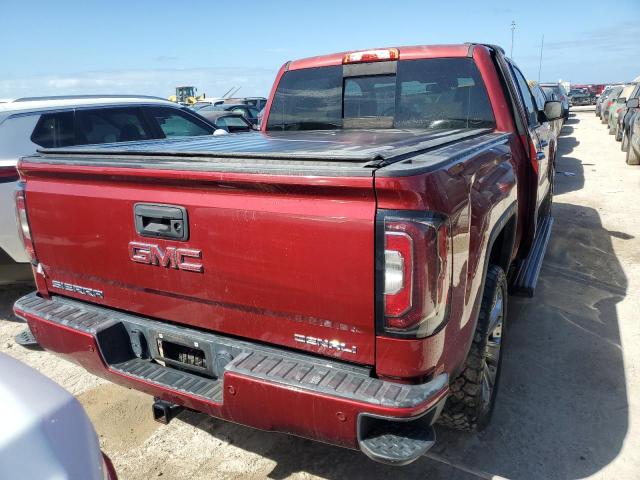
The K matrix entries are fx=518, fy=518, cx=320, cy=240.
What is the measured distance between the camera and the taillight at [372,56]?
3.94 m

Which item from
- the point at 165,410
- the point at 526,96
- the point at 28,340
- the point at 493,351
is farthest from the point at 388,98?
the point at 28,340

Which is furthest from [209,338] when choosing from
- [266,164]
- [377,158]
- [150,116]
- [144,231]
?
[150,116]

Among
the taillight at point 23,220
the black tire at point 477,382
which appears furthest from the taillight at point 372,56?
the taillight at point 23,220

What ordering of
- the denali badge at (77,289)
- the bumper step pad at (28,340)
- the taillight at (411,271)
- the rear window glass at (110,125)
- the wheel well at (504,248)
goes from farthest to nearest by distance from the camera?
the rear window glass at (110,125), the wheel well at (504,248), the bumper step pad at (28,340), the denali badge at (77,289), the taillight at (411,271)

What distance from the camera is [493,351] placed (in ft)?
9.45

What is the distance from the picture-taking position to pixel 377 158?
1.90 metres

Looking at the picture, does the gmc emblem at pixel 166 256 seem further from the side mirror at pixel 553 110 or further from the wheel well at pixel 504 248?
the side mirror at pixel 553 110

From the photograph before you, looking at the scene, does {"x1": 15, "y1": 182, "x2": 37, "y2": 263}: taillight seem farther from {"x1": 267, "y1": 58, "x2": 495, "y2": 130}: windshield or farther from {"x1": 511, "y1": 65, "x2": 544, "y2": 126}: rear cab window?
{"x1": 511, "y1": 65, "x2": 544, "y2": 126}: rear cab window

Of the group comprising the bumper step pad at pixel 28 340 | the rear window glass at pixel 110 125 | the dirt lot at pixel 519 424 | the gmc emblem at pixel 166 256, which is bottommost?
the dirt lot at pixel 519 424

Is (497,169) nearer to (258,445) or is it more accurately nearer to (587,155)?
(258,445)

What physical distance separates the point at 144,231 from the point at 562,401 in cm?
259

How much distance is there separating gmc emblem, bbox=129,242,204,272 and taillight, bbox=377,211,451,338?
81cm

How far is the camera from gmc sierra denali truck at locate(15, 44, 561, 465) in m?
1.81

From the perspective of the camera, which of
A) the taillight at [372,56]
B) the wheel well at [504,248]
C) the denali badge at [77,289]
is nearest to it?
the denali badge at [77,289]
